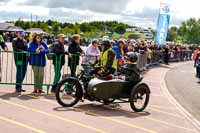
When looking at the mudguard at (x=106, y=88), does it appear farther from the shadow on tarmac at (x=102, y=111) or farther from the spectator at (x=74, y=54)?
the spectator at (x=74, y=54)

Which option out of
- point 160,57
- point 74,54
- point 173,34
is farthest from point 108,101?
point 173,34

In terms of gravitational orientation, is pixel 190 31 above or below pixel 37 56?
above

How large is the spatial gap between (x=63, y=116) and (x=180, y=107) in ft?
13.7

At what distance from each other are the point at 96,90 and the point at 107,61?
3.16 ft

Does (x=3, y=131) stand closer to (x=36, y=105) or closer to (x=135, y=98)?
(x=36, y=105)

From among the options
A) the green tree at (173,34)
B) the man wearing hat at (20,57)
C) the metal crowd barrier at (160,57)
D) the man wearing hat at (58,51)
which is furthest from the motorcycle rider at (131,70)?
the green tree at (173,34)

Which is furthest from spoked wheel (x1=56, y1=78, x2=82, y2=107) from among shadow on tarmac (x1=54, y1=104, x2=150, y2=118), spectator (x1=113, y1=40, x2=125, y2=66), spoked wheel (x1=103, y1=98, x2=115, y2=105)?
spectator (x1=113, y1=40, x2=125, y2=66)

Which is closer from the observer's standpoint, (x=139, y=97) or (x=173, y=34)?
(x=139, y=97)

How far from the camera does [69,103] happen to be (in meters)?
10.3

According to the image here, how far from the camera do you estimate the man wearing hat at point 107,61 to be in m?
10.5

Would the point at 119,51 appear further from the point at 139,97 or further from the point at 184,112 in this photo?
the point at 139,97

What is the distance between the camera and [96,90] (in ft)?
32.8

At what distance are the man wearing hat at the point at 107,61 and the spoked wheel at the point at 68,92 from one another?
2.23 ft

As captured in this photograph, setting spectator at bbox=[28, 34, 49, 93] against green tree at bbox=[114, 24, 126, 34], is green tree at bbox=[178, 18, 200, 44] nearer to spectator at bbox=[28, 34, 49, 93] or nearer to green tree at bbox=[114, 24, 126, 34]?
green tree at bbox=[114, 24, 126, 34]
